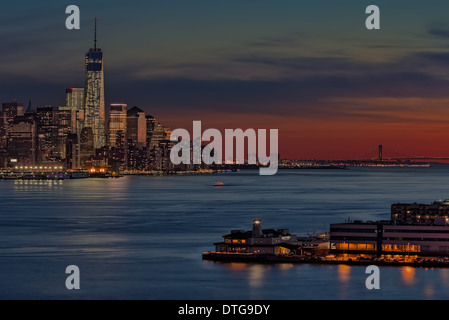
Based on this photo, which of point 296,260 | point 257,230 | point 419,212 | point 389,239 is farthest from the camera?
point 419,212

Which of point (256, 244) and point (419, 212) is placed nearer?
point (256, 244)

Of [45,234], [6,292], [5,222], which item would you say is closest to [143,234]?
[45,234]

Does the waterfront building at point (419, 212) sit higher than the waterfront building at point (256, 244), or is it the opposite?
the waterfront building at point (419, 212)

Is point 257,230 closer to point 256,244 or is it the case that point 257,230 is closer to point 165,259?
point 256,244

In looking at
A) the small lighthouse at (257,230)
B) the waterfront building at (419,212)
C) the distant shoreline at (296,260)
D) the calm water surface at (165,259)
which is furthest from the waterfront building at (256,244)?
the waterfront building at (419,212)

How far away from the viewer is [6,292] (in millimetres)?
40750

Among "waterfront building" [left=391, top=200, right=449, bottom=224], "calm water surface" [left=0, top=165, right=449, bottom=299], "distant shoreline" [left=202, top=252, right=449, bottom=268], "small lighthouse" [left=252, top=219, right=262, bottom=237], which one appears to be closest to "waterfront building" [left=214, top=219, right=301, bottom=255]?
"small lighthouse" [left=252, top=219, right=262, bottom=237]

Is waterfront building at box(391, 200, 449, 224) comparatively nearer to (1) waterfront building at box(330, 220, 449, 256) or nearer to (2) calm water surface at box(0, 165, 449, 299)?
(2) calm water surface at box(0, 165, 449, 299)

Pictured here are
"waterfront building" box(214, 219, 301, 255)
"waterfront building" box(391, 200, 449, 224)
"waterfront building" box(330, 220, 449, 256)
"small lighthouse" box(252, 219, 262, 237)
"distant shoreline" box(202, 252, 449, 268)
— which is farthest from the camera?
"waterfront building" box(391, 200, 449, 224)

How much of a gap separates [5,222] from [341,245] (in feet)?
114

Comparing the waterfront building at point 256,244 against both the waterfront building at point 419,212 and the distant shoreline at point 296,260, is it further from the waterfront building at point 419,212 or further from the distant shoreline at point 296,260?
the waterfront building at point 419,212

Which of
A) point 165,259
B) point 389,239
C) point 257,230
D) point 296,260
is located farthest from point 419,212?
point 165,259

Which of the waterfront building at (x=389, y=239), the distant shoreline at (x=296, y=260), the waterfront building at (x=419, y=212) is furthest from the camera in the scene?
the waterfront building at (x=419, y=212)

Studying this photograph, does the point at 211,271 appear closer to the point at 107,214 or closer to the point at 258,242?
the point at 258,242
